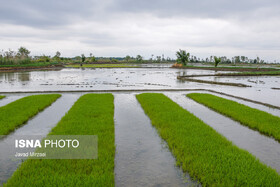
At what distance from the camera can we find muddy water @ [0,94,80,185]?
528cm

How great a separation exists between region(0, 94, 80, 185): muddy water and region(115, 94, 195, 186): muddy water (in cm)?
292

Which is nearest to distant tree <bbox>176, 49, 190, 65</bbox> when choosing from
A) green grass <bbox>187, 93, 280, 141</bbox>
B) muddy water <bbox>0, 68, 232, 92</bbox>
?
muddy water <bbox>0, 68, 232, 92</bbox>

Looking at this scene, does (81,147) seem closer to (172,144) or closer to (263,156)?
(172,144)

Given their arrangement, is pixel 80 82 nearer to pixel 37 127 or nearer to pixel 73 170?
pixel 37 127

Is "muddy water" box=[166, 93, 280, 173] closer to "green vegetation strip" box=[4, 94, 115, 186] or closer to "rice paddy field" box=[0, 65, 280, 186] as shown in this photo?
"rice paddy field" box=[0, 65, 280, 186]

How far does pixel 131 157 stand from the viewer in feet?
19.8

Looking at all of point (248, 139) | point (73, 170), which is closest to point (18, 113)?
point (73, 170)

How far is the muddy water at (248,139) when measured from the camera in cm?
617

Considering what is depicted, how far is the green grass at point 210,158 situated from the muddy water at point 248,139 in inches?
25.3

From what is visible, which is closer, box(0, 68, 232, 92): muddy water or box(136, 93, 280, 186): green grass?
box(136, 93, 280, 186): green grass

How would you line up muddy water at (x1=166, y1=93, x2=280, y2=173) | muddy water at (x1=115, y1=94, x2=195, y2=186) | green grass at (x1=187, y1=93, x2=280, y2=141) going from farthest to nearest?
green grass at (x1=187, y1=93, x2=280, y2=141), muddy water at (x1=166, y1=93, x2=280, y2=173), muddy water at (x1=115, y1=94, x2=195, y2=186)

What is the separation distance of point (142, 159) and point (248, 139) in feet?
14.9

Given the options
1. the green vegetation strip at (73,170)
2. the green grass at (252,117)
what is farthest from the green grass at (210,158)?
the green grass at (252,117)

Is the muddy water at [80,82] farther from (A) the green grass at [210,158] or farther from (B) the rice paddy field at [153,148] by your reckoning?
(A) the green grass at [210,158]
